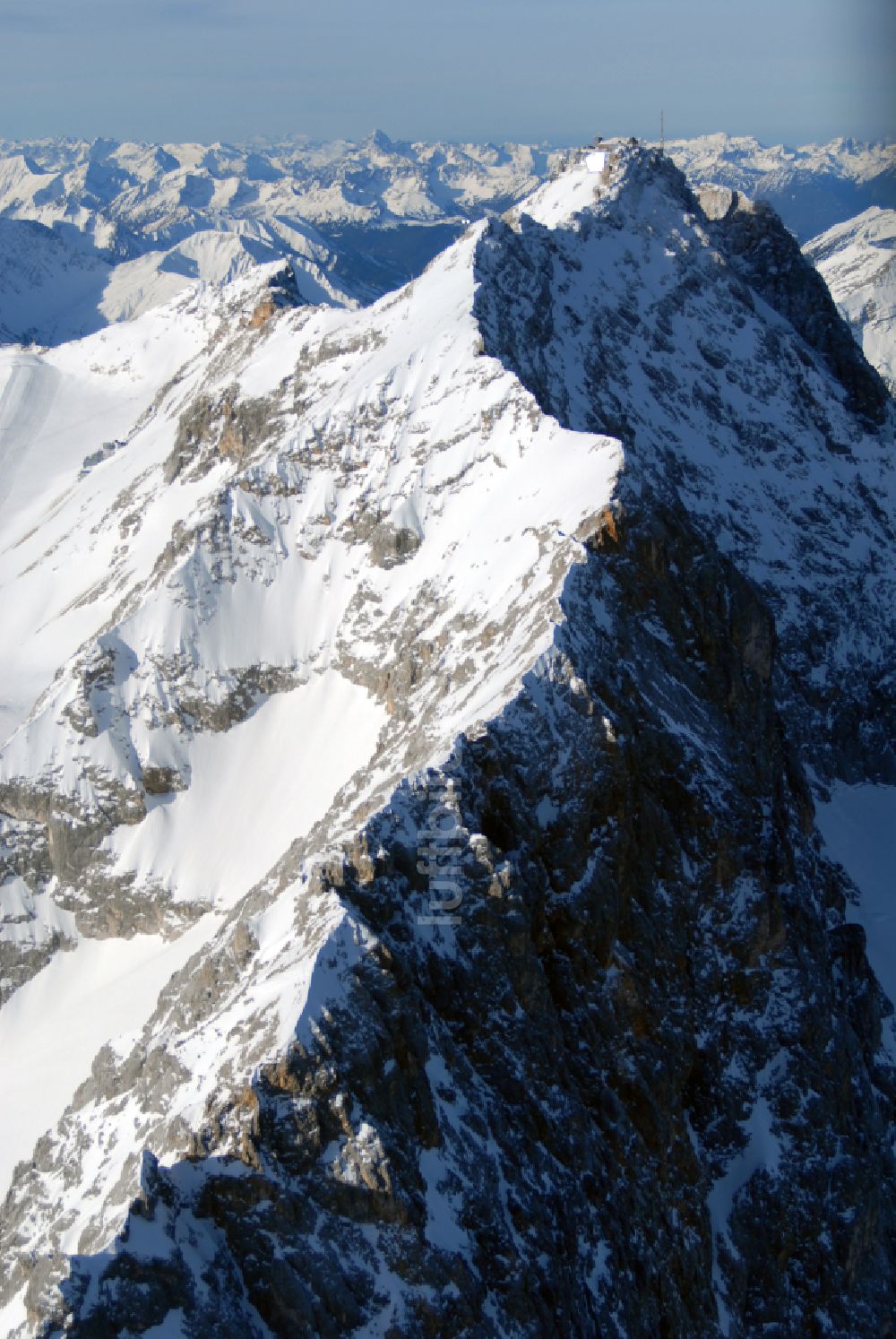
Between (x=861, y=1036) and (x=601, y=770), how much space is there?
98.1ft

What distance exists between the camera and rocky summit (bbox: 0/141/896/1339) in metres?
40.7

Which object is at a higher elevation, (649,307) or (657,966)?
(649,307)

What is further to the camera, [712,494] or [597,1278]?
[712,494]

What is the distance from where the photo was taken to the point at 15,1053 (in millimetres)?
78938

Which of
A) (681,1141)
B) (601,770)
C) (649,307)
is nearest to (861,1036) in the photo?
(681,1141)

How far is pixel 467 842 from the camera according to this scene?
5069 centimetres

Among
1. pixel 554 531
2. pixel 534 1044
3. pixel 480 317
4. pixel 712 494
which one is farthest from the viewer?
pixel 712 494

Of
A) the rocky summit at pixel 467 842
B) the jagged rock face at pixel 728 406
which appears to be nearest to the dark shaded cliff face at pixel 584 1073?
the rocky summit at pixel 467 842

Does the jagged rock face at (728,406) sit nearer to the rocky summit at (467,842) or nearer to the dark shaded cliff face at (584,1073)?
the rocky summit at (467,842)

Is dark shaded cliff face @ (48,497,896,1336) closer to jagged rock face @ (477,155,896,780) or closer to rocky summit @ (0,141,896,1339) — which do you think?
rocky summit @ (0,141,896,1339)

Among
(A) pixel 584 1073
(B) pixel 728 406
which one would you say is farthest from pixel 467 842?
(B) pixel 728 406

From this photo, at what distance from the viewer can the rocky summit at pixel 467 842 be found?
4066 cm

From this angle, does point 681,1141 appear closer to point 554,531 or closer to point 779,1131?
point 779,1131

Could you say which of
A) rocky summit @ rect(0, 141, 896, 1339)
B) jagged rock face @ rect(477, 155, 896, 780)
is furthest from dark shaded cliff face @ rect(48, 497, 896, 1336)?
jagged rock face @ rect(477, 155, 896, 780)
